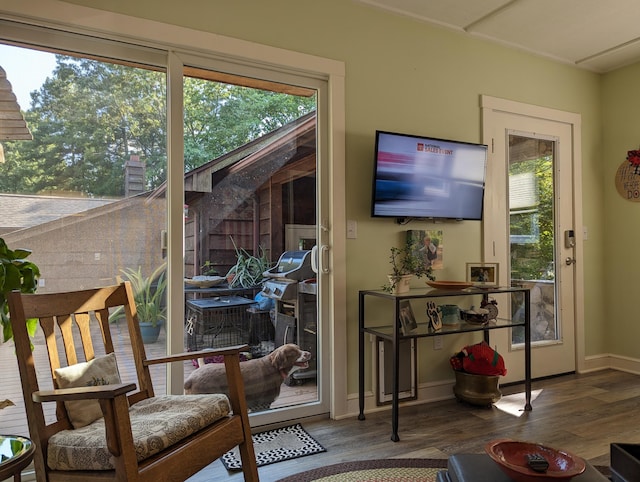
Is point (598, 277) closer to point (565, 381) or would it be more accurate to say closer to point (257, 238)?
point (565, 381)

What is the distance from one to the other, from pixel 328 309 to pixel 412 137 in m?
1.23

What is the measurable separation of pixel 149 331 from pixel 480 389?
207 centimetres

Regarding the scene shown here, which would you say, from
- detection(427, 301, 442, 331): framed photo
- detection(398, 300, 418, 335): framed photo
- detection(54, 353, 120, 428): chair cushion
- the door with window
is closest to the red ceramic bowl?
detection(54, 353, 120, 428): chair cushion

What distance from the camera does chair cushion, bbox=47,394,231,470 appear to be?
142 cm

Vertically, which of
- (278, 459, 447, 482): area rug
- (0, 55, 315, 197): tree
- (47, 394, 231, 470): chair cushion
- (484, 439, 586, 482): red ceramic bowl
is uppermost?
(0, 55, 315, 197): tree

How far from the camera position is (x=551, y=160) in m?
3.91

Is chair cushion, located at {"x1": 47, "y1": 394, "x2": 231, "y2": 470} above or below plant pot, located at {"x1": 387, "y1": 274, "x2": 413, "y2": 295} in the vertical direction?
below

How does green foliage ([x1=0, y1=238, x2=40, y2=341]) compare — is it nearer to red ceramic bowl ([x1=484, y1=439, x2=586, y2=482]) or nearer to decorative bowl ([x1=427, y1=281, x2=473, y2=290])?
red ceramic bowl ([x1=484, y1=439, x2=586, y2=482])

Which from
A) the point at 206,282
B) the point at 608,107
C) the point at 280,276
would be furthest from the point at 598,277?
the point at 206,282

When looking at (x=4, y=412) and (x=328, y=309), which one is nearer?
(x=4, y=412)

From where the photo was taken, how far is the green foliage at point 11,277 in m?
1.63

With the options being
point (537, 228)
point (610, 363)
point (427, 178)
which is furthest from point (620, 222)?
point (427, 178)

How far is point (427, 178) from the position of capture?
309 cm

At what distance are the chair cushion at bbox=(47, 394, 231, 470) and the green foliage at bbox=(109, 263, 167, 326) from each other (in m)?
0.71
